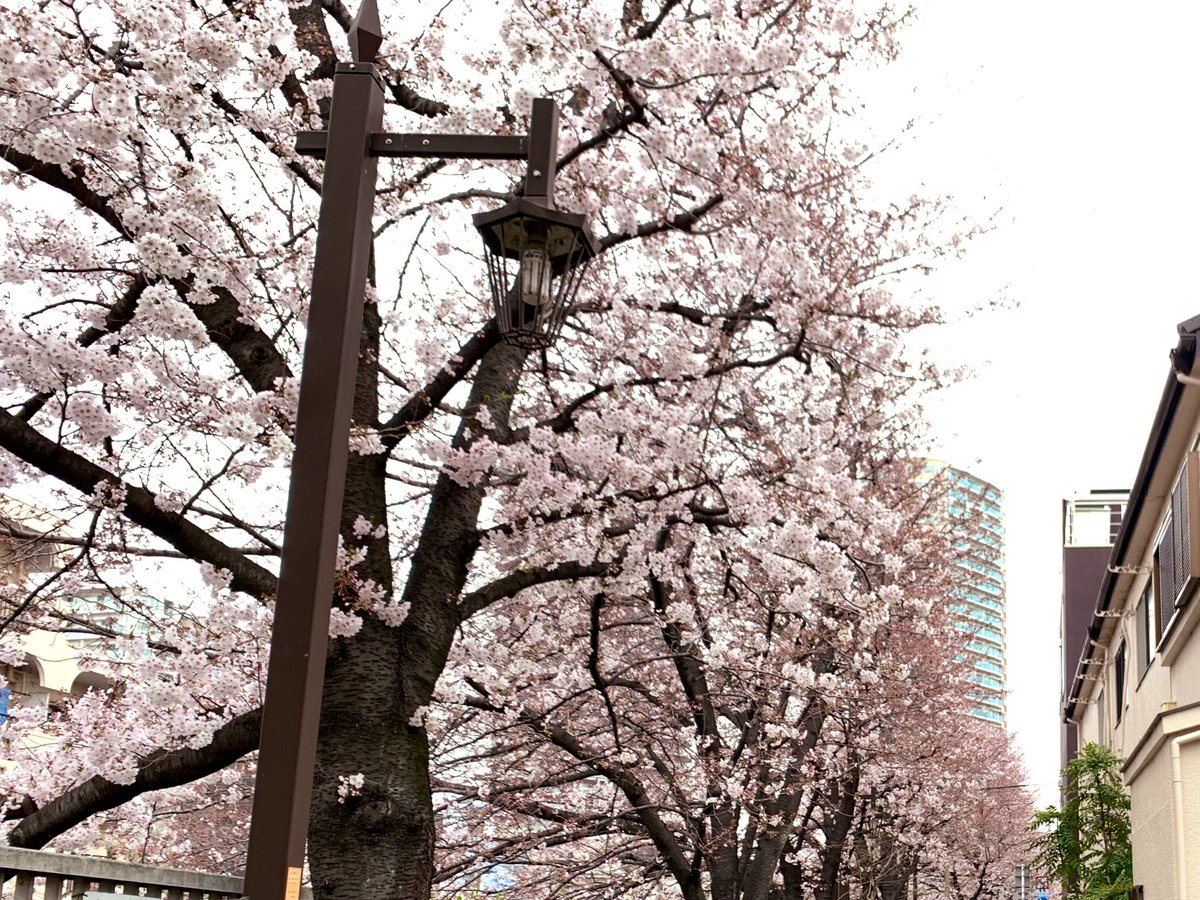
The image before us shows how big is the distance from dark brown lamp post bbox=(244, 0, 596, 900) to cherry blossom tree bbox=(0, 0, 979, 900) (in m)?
1.45

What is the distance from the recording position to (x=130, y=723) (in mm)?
7535

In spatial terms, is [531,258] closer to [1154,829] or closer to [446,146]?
[446,146]

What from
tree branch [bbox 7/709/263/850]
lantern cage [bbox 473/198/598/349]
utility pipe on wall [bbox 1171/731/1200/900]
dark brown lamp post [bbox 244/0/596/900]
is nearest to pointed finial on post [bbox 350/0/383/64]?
dark brown lamp post [bbox 244/0/596/900]

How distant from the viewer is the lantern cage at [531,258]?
183 inches

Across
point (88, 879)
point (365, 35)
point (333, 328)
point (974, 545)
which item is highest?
point (974, 545)

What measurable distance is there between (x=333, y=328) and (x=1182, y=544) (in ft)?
29.0

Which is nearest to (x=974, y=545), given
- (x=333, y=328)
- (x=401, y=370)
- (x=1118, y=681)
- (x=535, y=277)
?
(x=1118, y=681)

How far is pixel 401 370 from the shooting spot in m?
9.88


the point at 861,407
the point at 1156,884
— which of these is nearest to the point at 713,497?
the point at 861,407

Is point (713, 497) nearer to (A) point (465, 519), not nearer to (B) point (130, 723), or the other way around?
(A) point (465, 519)

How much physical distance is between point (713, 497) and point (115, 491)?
19.6ft

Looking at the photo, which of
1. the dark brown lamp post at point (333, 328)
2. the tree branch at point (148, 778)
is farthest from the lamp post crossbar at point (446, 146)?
the tree branch at point (148, 778)

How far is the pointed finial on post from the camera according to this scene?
4.69 m

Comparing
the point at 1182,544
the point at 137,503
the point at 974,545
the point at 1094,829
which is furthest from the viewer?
the point at 974,545
